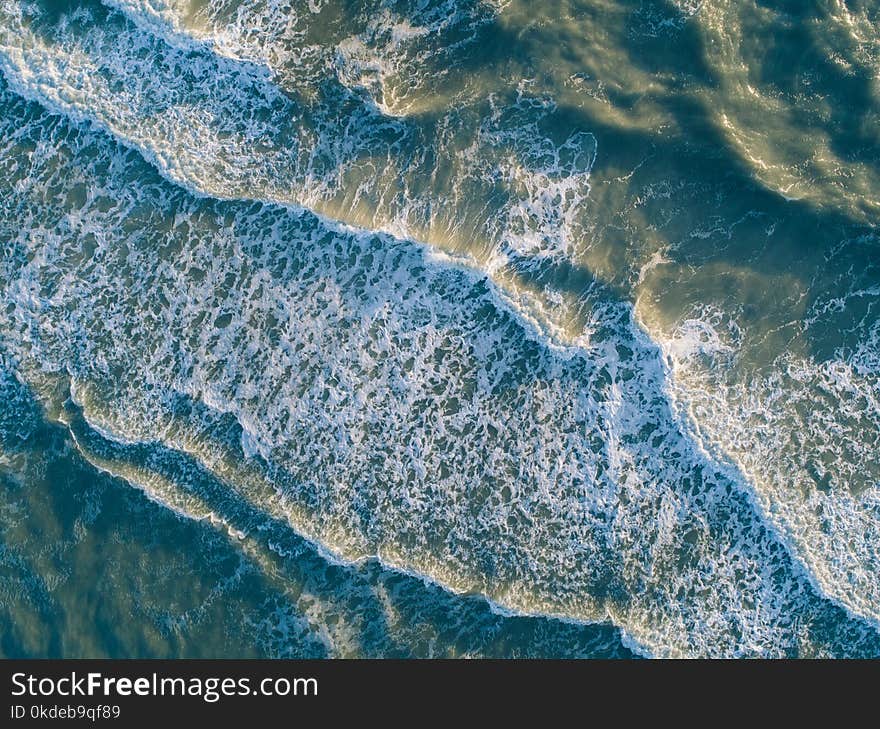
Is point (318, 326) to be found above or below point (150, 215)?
below

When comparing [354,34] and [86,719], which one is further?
[354,34]

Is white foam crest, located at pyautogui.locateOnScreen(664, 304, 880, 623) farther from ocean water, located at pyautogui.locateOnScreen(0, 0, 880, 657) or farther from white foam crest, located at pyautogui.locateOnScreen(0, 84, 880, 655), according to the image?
white foam crest, located at pyautogui.locateOnScreen(0, 84, 880, 655)

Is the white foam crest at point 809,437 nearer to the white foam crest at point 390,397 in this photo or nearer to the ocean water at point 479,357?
the ocean water at point 479,357

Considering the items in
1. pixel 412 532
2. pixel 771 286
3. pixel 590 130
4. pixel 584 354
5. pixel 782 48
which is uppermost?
pixel 782 48

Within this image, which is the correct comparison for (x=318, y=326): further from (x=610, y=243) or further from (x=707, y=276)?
(x=707, y=276)

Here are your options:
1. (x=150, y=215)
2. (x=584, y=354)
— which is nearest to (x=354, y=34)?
(x=150, y=215)

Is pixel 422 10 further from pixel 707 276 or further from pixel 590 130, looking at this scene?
pixel 707 276

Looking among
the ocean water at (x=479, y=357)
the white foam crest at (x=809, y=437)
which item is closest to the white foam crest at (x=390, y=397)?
the ocean water at (x=479, y=357)

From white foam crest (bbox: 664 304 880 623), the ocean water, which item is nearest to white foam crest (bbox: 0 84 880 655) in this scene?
the ocean water
